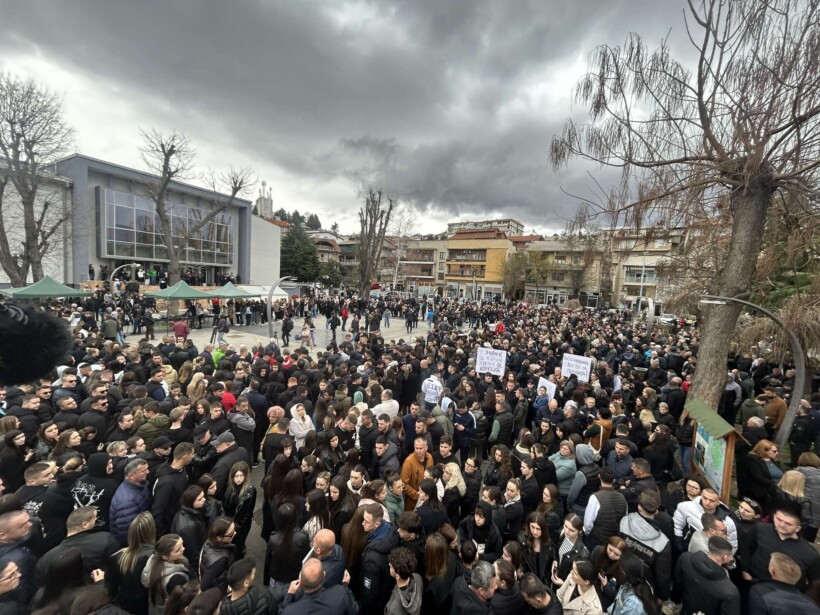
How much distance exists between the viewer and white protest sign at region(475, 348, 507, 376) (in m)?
9.27

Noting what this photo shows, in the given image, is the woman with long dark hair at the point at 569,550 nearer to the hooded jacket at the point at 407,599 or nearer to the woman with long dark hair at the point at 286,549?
the hooded jacket at the point at 407,599

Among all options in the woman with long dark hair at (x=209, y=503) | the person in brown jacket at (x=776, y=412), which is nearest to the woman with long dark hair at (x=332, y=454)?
the woman with long dark hair at (x=209, y=503)

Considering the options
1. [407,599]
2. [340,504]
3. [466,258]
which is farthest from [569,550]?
[466,258]

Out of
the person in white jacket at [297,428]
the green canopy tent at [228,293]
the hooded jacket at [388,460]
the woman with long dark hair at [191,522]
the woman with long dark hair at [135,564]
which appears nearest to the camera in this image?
the woman with long dark hair at [135,564]

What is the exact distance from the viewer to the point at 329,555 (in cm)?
263

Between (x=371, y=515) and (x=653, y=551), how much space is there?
244cm

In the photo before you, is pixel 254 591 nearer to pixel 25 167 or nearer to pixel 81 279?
pixel 25 167

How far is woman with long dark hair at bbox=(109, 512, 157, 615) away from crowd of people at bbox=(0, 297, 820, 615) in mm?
13

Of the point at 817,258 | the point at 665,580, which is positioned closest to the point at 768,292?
the point at 817,258

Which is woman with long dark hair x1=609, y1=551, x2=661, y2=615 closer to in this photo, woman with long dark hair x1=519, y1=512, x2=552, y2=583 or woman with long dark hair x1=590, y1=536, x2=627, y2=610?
woman with long dark hair x1=590, y1=536, x2=627, y2=610

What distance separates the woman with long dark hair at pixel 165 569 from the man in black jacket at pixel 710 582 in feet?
12.2

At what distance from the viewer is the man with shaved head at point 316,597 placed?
7.41ft

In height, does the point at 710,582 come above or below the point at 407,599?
above

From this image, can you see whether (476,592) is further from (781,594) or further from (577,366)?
(577,366)
